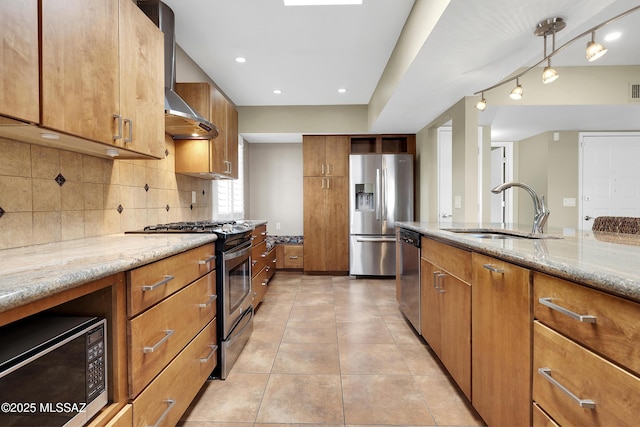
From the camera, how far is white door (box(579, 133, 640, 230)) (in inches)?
174

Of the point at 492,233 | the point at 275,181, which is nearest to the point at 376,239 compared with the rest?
the point at 275,181

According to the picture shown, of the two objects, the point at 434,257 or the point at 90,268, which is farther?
the point at 434,257

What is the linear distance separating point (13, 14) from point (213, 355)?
5.73 feet

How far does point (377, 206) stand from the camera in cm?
439

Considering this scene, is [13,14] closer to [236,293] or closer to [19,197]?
[19,197]

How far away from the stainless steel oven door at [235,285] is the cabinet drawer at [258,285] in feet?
1.57

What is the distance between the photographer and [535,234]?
1738 millimetres

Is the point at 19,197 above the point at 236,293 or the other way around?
above

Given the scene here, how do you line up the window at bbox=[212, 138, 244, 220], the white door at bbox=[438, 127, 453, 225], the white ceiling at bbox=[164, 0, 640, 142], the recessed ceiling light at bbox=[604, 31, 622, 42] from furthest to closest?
1. the white door at bbox=[438, 127, 453, 225]
2. the window at bbox=[212, 138, 244, 220]
3. the recessed ceiling light at bbox=[604, 31, 622, 42]
4. the white ceiling at bbox=[164, 0, 640, 142]

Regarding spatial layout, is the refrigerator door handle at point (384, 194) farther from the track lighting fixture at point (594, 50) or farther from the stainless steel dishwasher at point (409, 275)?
the track lighting fixture at point (594, 50)

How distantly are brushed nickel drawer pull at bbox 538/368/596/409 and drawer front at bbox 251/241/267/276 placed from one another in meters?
2.43

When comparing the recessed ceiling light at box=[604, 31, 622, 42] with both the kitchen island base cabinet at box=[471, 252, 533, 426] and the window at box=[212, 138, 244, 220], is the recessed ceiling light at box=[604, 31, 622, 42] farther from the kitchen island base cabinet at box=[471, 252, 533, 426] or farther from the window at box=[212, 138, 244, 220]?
the window at box=[212, 138, 244, 220]

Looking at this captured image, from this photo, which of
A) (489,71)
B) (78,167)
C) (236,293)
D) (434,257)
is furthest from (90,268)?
(489,71)

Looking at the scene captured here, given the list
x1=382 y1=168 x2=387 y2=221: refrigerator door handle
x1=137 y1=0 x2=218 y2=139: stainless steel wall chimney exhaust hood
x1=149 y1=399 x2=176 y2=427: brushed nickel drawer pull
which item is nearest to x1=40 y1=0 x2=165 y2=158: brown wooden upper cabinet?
x1=137 y1=0 x2=218 y2=139: stainless steel wall chimney exhaust hood
